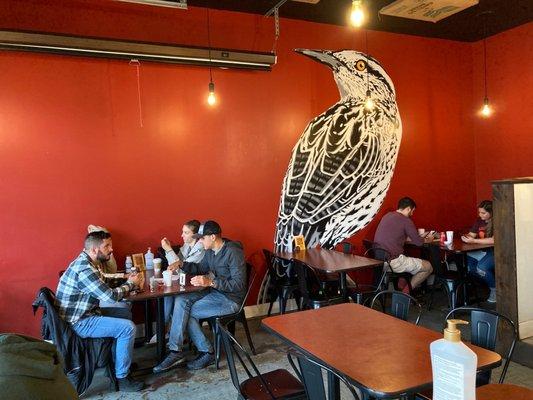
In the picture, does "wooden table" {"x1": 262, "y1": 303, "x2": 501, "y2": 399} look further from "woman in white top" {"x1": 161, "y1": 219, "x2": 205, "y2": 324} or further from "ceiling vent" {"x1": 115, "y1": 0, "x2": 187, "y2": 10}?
"ceiling vent" {"x1": 115, "y1": 0, "x2": 187, "y2": 10}

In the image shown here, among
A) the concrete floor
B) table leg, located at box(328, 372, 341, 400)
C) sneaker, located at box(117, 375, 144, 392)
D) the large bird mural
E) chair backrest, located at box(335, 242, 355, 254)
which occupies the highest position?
the large bird mural

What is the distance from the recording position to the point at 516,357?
3.93 m

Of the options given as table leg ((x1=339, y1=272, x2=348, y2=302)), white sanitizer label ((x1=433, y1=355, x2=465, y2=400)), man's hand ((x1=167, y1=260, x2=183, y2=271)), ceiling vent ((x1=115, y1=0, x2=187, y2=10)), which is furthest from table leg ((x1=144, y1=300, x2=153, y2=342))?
white sanitizer label ((x1=433, y1=355, x2=465, y2=400))

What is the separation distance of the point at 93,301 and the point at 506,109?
6069mm

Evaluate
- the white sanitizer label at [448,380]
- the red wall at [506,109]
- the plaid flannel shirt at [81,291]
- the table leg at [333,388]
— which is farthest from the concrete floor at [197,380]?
the red wall at [506,109]

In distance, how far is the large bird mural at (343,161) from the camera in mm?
5703

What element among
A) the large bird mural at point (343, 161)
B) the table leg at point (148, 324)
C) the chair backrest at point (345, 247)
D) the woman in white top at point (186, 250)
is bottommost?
the table leg at point (148, 324)

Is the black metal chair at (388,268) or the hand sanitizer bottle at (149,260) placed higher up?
the hand sanitizer bottle at (149,260)

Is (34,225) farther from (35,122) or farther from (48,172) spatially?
(35,122)

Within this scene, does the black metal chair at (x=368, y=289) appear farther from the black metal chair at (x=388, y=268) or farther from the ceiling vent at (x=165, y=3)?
the ceiling vent at (x=165, y=3)

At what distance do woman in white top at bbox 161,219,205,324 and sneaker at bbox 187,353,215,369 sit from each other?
1.96 ft

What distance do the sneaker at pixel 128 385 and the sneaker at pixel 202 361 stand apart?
1.59 ft

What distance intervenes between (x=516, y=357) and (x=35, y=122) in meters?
5.05

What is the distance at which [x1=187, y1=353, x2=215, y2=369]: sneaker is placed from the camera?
Answer: 399 centimetres
